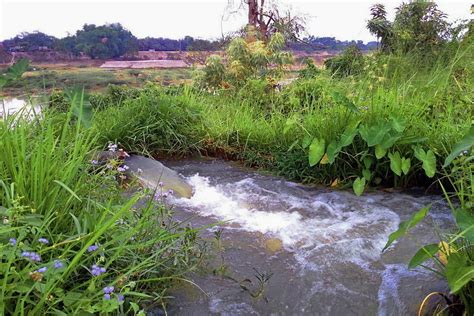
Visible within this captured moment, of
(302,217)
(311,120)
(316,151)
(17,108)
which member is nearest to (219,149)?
(311,120)

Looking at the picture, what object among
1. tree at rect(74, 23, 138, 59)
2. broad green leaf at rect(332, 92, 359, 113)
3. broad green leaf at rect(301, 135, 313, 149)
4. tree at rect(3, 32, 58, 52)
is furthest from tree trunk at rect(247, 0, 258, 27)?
broad green leaf at rect(332, 92, 359, 113)

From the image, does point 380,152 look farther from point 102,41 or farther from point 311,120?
point 102,41

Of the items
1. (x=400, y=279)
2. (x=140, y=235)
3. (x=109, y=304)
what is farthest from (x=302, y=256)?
(x=109, y=304)

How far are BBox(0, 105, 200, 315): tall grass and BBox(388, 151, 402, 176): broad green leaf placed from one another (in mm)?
1574

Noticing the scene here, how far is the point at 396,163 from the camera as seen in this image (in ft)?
9.82

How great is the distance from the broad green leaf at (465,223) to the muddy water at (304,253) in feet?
1.44

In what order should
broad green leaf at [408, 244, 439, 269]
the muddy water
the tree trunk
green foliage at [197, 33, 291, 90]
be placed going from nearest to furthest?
broad green leaf at [408, 244, 439, 269] → the muddy water → green foliage at [197, 33, 291, 90] → the tree trunk

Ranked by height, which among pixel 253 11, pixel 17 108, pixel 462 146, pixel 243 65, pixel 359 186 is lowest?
pixel 359 186

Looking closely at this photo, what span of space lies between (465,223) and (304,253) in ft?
2.81

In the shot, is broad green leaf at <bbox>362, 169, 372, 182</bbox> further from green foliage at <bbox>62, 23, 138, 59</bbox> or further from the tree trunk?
the tree trunk

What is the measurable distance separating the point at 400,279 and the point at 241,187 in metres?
1.57

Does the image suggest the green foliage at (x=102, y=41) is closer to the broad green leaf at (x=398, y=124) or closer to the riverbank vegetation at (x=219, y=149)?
the riverbank vegetation at (x=219, y=149)

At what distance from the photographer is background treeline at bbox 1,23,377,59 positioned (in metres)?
3.06

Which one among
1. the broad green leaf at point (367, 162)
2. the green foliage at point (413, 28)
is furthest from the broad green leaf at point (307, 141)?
the green foliage at point (413, 28)
